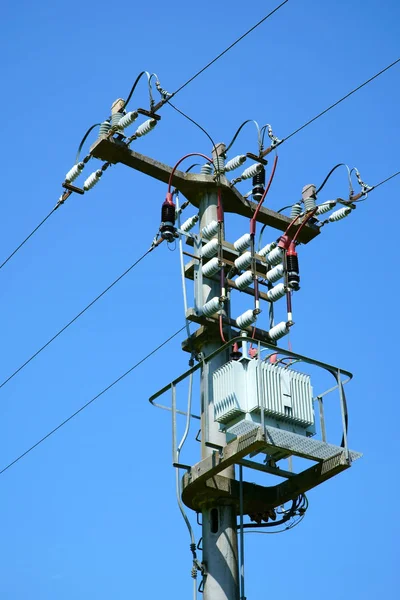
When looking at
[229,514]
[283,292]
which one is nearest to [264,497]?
[229,514]

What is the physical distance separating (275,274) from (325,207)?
1556 mm

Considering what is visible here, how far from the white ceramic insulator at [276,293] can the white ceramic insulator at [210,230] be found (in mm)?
947

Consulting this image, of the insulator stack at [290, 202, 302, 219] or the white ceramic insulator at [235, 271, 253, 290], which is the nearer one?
the white ceramic insulator at [235, 271, 253, 290]

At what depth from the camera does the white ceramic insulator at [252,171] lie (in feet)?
44.7

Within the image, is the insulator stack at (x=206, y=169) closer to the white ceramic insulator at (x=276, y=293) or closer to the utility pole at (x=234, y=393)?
the utility pole at (x=234, y=393)

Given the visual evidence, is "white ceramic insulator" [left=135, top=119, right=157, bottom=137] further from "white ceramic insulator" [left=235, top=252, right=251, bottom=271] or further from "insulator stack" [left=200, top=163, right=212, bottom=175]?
"white ceramic insulator" [left=235, top=252, right=251, bottom=271]

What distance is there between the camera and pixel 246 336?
1221 cm

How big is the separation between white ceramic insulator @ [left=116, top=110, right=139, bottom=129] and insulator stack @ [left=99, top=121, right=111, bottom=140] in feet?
0.57

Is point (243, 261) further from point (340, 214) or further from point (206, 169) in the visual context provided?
point (340, 214)

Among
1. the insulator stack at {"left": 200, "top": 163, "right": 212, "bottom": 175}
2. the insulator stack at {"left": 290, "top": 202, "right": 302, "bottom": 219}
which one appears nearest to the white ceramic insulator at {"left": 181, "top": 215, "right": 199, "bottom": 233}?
the insulator stack at {"left": 200, "top": 163, "right": 212, "bottom": 175}

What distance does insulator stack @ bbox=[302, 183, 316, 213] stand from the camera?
14.5 m

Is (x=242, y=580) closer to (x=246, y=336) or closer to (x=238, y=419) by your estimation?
(x=238, y=419)

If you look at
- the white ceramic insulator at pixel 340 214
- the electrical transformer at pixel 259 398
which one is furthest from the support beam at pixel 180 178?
the electrical transformer at pixel 259 398

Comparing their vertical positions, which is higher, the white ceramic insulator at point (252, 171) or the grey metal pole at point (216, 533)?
the white ceramic insulator at point (252, 171)
